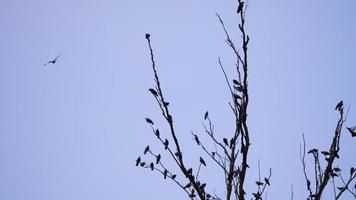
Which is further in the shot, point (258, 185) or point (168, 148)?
point (258, 185)

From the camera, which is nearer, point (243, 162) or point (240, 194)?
Answer: point (243, 162)

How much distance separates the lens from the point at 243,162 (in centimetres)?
319

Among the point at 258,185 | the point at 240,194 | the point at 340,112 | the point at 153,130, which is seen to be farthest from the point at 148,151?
the point at 340,112

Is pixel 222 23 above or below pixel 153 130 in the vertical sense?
above

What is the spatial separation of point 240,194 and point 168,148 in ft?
3.07

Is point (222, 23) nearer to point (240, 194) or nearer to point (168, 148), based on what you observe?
point (168, 148)

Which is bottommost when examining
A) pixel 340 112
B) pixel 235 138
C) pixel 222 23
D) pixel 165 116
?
pixel 165 116

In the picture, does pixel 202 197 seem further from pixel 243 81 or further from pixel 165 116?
pixel 243 81

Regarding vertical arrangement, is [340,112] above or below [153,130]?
above

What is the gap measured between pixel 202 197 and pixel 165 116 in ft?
3.43

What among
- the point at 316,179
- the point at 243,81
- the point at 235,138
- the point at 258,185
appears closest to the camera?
the point at 243,81

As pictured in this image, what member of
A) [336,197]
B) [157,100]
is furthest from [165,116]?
[336,197]

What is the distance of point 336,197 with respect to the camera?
12.3 feet

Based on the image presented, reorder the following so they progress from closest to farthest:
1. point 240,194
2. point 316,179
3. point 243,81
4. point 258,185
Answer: point 243,81, point 240,194, point 316,179, point 258,185
